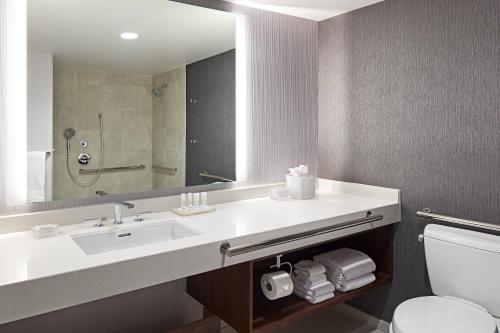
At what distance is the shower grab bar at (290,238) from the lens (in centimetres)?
158

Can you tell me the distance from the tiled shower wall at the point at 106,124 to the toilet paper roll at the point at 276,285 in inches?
30.2

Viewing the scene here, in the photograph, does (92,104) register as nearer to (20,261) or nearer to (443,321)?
(20,261)

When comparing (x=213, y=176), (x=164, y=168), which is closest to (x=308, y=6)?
(x=213, y=176)

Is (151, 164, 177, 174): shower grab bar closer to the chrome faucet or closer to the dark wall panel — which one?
the dark wall panel

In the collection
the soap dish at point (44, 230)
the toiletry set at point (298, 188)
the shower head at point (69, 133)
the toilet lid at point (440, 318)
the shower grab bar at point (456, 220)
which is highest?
the shower head at point (69, 133)

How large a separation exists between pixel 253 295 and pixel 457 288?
39.9 inches

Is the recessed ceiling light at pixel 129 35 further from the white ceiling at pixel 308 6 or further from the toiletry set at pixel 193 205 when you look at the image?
the toiletry set at pixel 193 205

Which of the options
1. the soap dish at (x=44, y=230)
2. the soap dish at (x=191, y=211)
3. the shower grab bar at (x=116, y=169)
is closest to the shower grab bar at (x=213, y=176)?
the soap dish at (x=191, y=211)

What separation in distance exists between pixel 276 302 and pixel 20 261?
123 centimetres

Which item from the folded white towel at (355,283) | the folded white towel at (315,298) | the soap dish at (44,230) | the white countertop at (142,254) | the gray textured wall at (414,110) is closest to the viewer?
the white countertop at (142,254)

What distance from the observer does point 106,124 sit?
1.90 m

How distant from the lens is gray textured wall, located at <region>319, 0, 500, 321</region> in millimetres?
1938

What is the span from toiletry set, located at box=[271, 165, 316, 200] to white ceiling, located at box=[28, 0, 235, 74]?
86 cm

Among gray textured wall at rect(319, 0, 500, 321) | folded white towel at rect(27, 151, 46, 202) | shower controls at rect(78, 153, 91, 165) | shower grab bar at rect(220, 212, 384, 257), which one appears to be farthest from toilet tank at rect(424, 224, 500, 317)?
folded white towel at rect(27, 151, 46, 202)
